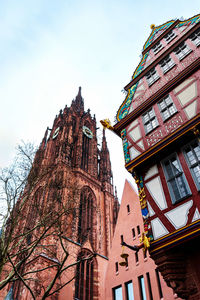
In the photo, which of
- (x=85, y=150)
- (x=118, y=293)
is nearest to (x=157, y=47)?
(x=118, y=293)

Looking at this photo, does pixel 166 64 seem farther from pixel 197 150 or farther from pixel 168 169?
pixel 168 169

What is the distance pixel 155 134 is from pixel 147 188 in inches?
78.7

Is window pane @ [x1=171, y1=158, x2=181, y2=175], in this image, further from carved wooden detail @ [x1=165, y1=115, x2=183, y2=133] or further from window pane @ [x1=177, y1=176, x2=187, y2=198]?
carved wooden detail @ [x1=165, y1=115, x2=183, y2=133]

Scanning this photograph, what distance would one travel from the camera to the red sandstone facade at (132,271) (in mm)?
10849

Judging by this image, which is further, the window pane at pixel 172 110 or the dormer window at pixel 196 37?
the dormer window at pixel 196 37

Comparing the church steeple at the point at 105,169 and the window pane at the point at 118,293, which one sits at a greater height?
the church steeple at the point at 105,169

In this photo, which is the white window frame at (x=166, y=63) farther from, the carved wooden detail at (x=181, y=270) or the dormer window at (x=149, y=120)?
the carved wooden detail at (x=181, y=270)

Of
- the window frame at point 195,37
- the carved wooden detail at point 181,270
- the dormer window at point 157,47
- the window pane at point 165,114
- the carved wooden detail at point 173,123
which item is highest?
the dormer window at point 157,47

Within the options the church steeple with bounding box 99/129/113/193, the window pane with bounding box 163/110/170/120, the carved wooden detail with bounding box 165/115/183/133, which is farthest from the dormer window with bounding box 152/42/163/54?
the church steeple with bounding box 99/129/113/193

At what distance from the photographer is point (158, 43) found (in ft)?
43.5

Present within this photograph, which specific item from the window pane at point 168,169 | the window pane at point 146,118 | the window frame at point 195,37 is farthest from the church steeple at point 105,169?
the window pane at point 168,169

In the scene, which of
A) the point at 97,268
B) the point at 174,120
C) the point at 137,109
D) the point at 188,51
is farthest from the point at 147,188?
the point at 97,268

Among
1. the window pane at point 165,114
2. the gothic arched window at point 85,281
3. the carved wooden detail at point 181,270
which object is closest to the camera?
the carved wooden detail at point 181,270

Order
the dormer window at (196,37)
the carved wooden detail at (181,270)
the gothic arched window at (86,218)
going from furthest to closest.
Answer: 1. the gothic arched window at (86,218)
2. the dormer window at (196,37)
3. the carved wooden detail at (181,270)
